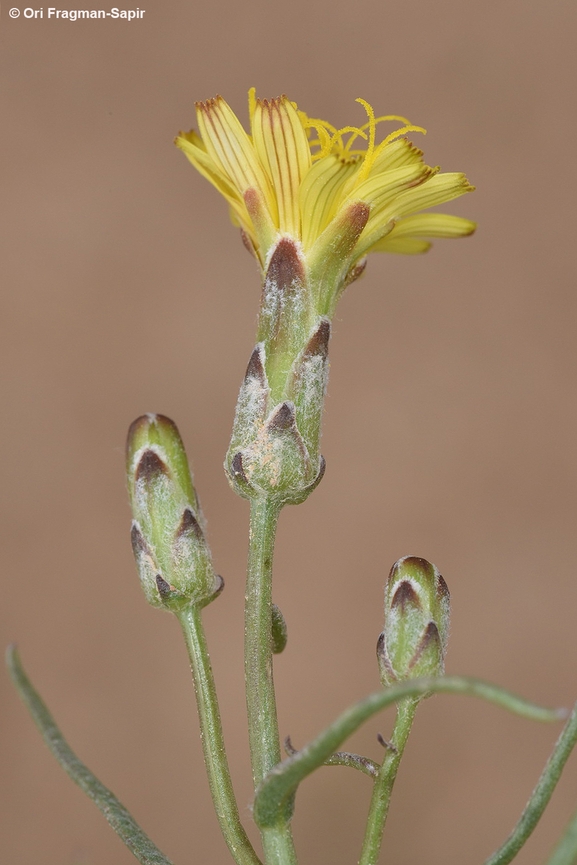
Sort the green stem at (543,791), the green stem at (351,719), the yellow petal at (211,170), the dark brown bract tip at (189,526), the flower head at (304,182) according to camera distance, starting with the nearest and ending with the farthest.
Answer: the green stem at (351,719), the green stem at (543,791), the dark brown bract tip at (189,526), the flower head at (304,182), the yellow petal at (211,170)

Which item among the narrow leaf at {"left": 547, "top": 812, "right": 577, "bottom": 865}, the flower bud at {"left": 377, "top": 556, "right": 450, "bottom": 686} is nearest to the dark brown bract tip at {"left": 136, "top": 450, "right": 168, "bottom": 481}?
the flower bud at {"left": 377, "top": 556, "right": 450, "bottom": 686}

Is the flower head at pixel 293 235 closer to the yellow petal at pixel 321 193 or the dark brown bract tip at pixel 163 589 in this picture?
the yellow petal at pixel 321 193

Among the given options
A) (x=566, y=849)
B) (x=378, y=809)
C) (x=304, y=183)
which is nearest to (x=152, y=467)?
(x=304, y=183)

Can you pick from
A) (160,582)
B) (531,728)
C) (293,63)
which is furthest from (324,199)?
(293,63)

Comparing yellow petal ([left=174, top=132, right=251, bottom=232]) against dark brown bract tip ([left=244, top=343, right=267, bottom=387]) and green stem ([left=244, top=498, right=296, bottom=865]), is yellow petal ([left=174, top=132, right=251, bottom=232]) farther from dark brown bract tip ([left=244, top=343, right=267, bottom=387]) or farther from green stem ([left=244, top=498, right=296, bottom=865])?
green stem ([left=244, top=498, right=296, bottom=865])

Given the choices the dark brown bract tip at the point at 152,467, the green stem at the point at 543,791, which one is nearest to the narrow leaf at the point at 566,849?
the green stem at the point at 543,791

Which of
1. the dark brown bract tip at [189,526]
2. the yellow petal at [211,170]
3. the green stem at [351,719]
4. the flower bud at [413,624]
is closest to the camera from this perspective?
the green stem at [351,719]

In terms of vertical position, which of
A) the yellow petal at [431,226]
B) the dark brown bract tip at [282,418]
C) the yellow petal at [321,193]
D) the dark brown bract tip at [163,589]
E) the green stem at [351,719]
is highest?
the yellow petal at [431,226]

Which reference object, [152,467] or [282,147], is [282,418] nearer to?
[152,467]
